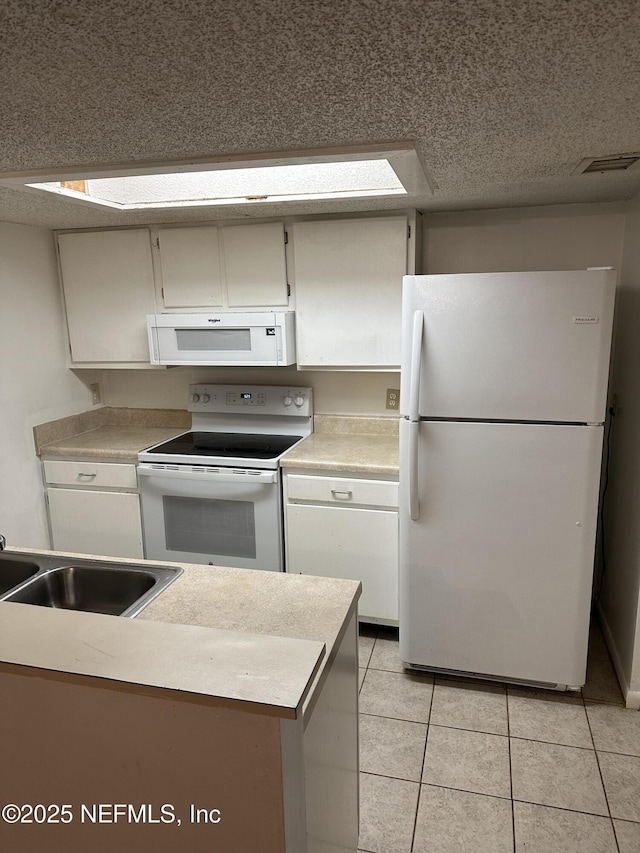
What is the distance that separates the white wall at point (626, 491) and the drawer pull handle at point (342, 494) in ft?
3.91

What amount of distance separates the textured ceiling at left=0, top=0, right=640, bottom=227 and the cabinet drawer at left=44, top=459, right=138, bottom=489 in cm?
157

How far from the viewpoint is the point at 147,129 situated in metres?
1.36

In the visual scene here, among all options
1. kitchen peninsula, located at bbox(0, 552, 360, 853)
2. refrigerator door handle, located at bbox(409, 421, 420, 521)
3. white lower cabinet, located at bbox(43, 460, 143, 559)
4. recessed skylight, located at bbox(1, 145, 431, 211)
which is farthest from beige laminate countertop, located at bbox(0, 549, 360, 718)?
white lower cabinet, located at bbox(43, 460, 143, 559)

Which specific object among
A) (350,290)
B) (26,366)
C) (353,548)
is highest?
(350,290)

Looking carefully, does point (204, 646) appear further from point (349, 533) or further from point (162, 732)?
point (349, 533)

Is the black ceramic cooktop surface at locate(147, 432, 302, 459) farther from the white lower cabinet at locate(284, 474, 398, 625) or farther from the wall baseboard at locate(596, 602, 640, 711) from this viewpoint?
the wall baseboard at locate(596, 602, 640, 711)

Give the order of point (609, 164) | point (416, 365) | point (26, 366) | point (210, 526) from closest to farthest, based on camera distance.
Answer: point (609, 164), point (416, 365), point (210, 526), point (26, 366)

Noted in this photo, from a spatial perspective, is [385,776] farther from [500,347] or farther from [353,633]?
[500,347]

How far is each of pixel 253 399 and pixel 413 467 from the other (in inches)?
48.6

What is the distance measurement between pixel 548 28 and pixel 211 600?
1349 mm

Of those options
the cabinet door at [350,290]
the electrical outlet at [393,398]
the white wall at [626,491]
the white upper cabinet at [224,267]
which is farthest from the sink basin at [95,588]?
the white wall at [626,491]

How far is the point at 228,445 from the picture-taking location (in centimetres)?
305

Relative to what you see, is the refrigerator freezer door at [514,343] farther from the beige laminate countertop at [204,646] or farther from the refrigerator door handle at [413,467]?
the beige laminate countertop at [204,646]

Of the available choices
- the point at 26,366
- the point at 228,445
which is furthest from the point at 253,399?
Answer: the point at 26,366
